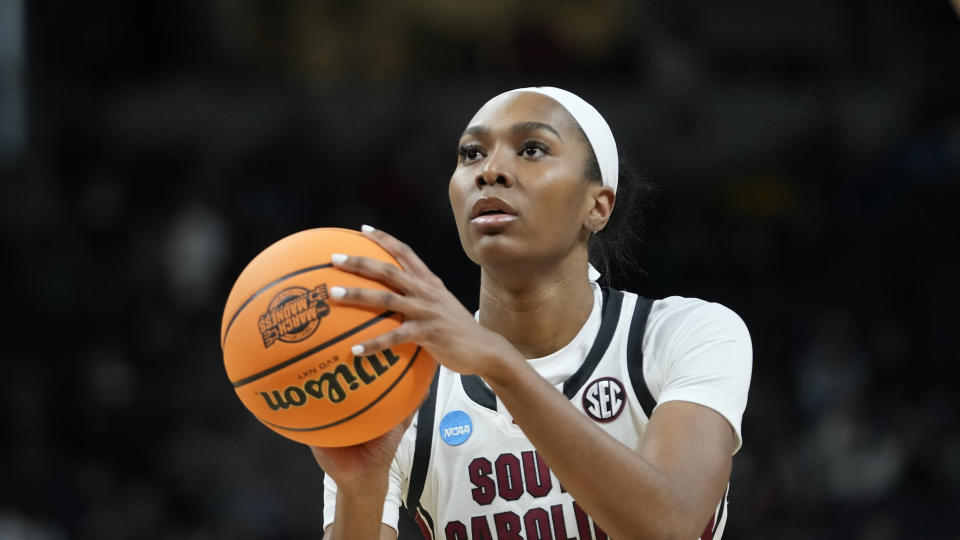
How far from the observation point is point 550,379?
12.2ft

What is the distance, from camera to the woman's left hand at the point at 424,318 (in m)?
2.72

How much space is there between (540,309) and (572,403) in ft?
1.44

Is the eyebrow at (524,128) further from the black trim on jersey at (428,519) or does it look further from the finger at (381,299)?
the black trim on jersey at (428,519)

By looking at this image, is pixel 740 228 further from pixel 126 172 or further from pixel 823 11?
pixel 126 172

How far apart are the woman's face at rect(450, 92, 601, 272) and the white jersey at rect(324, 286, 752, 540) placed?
1.17 feet

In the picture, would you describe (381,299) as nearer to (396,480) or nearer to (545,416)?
(545,416)

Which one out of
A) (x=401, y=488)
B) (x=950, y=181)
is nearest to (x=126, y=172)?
(x=950, y=181)

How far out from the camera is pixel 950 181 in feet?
33.7

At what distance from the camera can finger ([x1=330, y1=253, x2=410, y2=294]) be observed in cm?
278

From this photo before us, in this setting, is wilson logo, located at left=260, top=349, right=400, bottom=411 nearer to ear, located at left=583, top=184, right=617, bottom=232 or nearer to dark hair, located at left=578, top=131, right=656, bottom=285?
ear, located at left=583, top=184, right=617, bottom=232

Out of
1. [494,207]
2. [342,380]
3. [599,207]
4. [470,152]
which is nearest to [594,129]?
[599,207]

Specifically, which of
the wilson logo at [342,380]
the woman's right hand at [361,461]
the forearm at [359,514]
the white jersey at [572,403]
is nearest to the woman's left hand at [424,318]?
the wilson logo at [342,380]

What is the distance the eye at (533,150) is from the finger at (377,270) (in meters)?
0.95

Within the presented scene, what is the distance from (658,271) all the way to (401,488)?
650 cm
